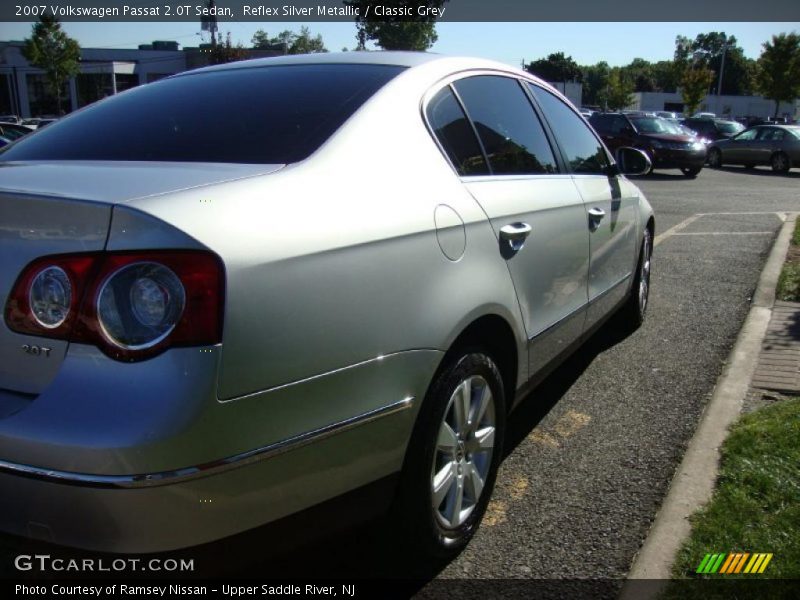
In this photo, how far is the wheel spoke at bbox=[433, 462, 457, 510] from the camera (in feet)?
7.84

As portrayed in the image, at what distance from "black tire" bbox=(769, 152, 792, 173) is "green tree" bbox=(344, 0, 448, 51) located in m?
16.2

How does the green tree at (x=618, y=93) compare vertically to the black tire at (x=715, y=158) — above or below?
above

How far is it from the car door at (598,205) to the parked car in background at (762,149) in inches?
827

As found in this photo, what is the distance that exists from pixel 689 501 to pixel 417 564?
116 cm

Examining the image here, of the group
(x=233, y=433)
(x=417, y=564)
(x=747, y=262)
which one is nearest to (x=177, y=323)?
(x=233, y=433)

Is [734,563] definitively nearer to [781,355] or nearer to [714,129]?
[781,355]

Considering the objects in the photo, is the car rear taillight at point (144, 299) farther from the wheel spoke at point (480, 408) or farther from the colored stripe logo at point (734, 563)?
the colored stripe logo at point (734, 563)

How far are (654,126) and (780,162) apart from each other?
4.55m

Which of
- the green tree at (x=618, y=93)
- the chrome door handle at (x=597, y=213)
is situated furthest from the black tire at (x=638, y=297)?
the green tree at (x=618, y=93)

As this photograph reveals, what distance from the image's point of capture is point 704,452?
10.9ft

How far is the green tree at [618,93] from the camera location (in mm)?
79000

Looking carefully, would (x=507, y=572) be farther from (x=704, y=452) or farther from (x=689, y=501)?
(x=704, y=452)

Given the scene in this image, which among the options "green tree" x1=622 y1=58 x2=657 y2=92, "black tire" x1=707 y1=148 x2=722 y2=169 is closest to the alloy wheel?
"black tire" x1=707 y1=148 x2=722 y2=169

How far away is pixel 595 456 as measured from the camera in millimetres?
3400
